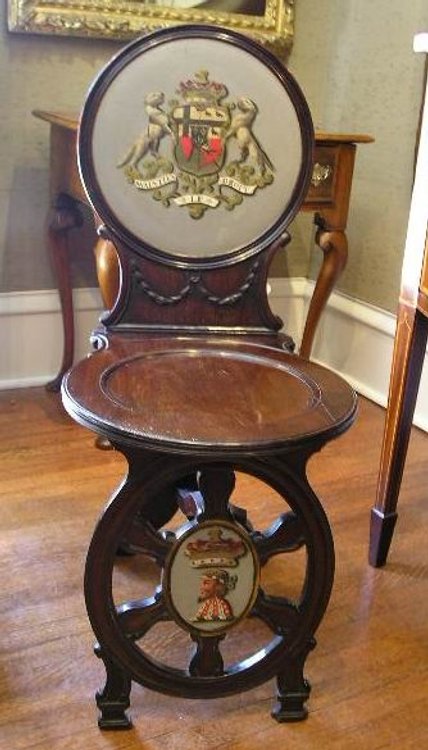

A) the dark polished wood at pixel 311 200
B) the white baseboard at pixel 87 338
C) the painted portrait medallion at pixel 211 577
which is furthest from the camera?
the white baseboard at pixel 87 338

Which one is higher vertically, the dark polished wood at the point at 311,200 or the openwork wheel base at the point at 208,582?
the dark polished wood at the point at 311,200

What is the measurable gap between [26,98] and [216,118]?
2.92 feet

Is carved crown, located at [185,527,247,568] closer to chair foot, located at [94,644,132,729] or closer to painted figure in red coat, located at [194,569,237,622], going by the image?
painted figure in red coat, located at [194,569,237,622]

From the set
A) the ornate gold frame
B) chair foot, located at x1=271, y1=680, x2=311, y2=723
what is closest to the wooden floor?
chair foot, located at x1=271, y1=680, x2=311, y2=723

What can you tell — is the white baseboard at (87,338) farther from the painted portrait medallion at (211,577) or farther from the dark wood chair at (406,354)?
the painted portrait medallion at (211,577)

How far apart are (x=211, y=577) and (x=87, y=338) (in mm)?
1330

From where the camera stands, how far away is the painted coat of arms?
135cm

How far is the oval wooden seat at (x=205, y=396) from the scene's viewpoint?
96cm

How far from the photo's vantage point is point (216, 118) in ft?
4.47

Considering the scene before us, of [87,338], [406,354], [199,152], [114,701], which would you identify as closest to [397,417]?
[406,354]

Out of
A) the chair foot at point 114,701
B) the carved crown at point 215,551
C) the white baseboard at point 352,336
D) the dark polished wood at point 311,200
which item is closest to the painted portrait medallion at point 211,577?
the carved crown at point 215,551

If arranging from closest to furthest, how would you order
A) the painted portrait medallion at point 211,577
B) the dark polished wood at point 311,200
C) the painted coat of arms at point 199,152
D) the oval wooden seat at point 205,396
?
1. the oval wooden seat at point 205,396
2. the painted portrait medallion at point 211,577
3. the painted coat of arms at point 199,152
4. the dark polished wood at point 311,200

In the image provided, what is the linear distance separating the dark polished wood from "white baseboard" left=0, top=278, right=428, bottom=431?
0.33 feet

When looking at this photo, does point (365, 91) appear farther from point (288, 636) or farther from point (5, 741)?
point (5, 741)
